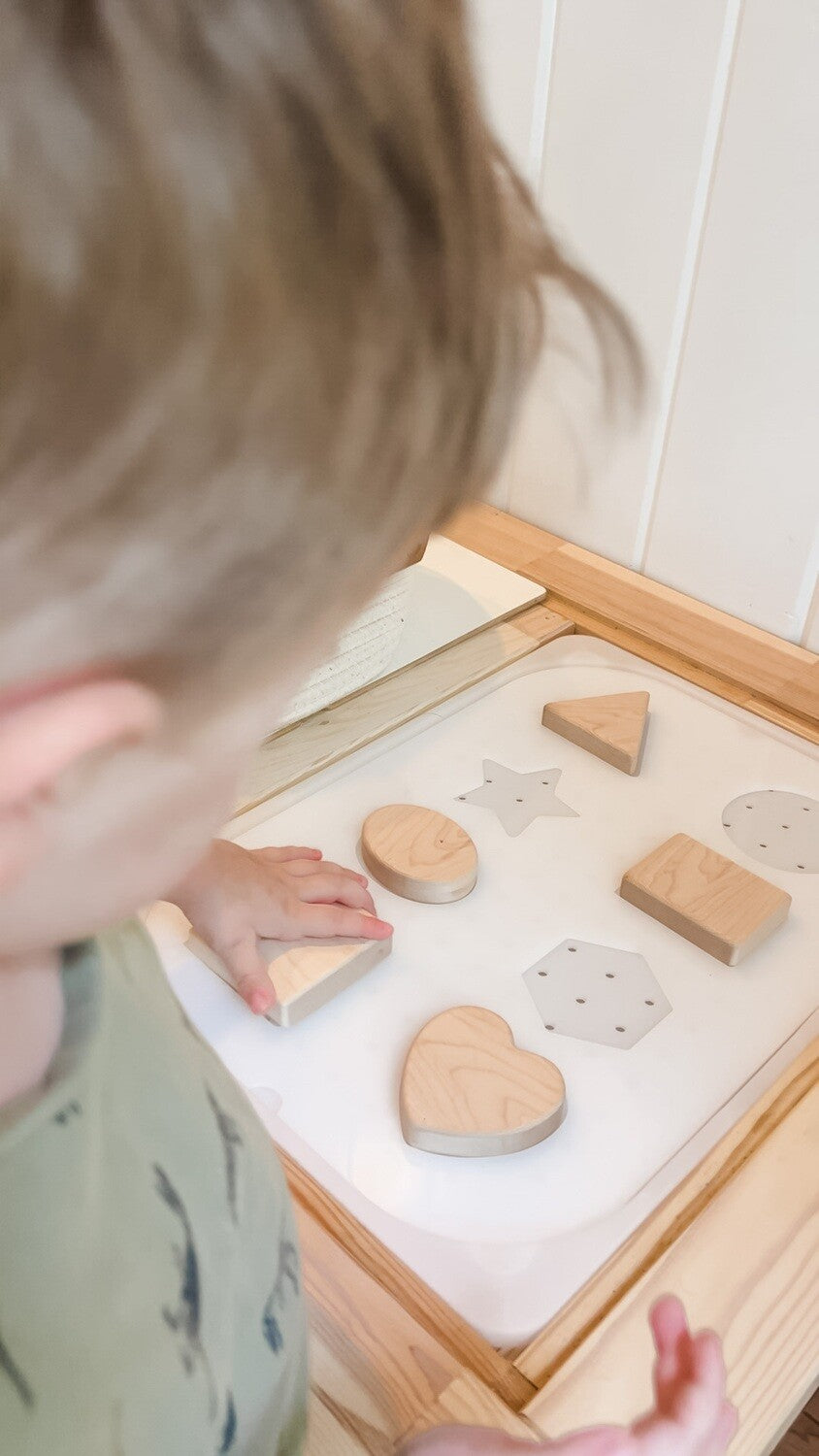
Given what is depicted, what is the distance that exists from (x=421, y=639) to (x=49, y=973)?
1.60 feet

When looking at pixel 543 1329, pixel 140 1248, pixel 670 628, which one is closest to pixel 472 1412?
pixel 543 1329

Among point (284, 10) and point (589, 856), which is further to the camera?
point (589, 856)

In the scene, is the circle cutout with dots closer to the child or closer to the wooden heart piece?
the wooden heart piece

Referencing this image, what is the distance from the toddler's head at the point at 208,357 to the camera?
0.16 metres

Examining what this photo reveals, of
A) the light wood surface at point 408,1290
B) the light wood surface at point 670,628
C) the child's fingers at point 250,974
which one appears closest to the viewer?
the light wood surface at point 408,1290

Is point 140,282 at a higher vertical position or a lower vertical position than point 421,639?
higher

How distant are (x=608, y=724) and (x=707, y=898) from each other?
0.16 meters

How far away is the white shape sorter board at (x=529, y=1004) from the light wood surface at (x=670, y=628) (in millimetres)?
26

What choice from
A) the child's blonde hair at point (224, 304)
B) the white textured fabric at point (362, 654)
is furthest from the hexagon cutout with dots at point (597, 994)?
the child's blonde hair at point (224, 304)

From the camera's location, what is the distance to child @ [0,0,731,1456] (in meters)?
0.16

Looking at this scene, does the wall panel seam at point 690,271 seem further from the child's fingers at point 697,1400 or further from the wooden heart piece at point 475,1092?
the child's fingers at point 697,1400

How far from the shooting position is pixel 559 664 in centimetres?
77

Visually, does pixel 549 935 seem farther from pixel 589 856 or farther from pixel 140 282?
pixel 140 282

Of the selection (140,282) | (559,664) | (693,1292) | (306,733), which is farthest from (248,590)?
(559,664)
